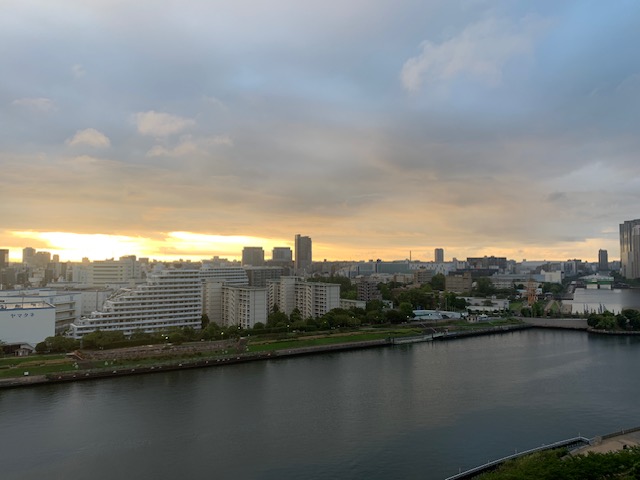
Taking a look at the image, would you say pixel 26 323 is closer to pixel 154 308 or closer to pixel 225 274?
pixel 154 308

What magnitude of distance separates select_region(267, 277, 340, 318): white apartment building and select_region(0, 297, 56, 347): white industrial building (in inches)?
445

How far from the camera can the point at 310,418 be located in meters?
8.93

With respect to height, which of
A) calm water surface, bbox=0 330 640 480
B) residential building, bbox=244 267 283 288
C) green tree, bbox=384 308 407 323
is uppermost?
residential building, bbox=244 267 283 288

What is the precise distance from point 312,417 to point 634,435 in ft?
17.3

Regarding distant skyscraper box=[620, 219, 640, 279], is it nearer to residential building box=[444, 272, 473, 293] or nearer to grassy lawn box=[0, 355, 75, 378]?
residential building box=[444, 272, 473, 293]

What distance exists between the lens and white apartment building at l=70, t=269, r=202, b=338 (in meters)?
16.1

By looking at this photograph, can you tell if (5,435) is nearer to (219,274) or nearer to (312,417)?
(312,417)

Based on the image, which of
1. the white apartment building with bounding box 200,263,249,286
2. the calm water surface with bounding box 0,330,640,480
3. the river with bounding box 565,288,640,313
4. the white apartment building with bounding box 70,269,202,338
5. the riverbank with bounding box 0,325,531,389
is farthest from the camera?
the river with bounding box 565,288,640,313

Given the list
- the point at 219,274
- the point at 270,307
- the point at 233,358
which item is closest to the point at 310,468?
the point at 233,358

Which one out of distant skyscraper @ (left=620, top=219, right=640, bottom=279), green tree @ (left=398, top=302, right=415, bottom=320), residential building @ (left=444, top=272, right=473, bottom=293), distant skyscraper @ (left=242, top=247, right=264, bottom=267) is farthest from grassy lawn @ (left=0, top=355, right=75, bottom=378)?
distant skyscraper @ (left=620, top=219, right=640, bottom=279)

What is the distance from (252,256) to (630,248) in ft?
185

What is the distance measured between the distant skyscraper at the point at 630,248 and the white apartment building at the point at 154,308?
69.2m

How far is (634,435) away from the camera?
21.9ft

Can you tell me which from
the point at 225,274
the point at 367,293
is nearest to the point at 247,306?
the point at 225,274
